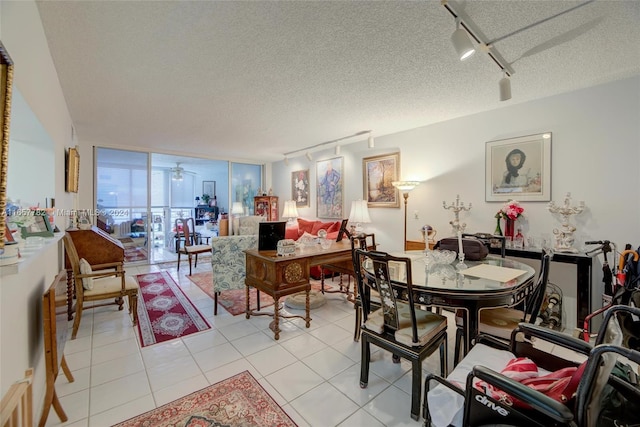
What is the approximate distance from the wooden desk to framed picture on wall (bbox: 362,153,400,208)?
192cm

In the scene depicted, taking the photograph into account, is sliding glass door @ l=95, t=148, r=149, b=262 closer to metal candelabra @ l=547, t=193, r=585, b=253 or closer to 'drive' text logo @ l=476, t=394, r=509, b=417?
'drive' text logo @ l=476, t=394, r=509, b=417

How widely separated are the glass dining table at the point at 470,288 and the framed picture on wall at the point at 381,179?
8.53 feet

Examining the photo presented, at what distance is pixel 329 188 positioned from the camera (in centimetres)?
573

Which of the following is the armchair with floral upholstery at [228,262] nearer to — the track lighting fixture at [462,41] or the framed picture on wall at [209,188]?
the track lighting fixture at [462,41]

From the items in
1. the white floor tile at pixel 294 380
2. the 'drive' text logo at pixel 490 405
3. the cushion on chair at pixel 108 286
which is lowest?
the white floor tile at pixel 294 380

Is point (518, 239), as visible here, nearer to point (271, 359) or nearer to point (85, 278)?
point (271, 359)

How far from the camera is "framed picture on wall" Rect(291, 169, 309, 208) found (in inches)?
251

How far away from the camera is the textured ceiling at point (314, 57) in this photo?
1.68 meters

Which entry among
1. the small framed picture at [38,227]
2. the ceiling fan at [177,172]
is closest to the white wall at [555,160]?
the small framed picture at [38,227]

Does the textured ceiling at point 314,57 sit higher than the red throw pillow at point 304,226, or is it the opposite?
the textured ceiling at point 314,57

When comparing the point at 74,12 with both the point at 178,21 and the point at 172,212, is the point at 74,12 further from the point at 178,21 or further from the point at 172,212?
the point at 172,212

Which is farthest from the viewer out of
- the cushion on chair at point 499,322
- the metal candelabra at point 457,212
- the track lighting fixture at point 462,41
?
the metal candelabra at point 457,212

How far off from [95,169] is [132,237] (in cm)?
152

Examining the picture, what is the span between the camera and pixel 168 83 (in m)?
2.66
